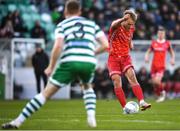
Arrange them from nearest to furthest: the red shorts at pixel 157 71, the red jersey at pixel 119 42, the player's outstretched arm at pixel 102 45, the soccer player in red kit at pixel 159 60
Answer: the player's outstretched arm at pixel 102 45, the red jersey at pixel 119 42, the soccer player in red kit at pixel 159 60, the red shorts at pixel 157 71

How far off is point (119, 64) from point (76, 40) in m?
5.56

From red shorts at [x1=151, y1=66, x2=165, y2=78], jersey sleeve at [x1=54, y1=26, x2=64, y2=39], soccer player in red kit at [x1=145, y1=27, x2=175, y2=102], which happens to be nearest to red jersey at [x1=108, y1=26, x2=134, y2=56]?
jersey sleeve at [x1=54, y1=26, x2=64, y2=39]

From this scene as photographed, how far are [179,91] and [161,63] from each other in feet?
20.5

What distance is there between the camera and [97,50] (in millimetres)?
12656

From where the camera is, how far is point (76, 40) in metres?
12.5

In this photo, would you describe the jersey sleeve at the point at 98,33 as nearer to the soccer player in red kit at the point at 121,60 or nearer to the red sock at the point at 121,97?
the soccer player in red kit at the point at 121,60

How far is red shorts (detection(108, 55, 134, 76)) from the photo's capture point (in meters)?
17.8

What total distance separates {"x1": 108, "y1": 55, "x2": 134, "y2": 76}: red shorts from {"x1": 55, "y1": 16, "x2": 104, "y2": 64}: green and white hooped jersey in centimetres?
527

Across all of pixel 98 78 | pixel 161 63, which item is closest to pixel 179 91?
pixel 98 78

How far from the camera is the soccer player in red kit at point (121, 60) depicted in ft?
57.9

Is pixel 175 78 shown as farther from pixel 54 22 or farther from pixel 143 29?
pixel 54 22

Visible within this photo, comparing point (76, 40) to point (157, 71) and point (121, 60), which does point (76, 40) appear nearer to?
point (121, 60)

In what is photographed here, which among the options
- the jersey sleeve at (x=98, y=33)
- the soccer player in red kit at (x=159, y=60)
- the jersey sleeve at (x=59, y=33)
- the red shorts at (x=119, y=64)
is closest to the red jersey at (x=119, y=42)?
the red shorts at (x=119, y=64)

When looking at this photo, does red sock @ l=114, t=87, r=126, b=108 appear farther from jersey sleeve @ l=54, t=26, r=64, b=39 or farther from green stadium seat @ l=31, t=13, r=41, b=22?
green stadium seat @ l=31, t=13, r=41, b=22
